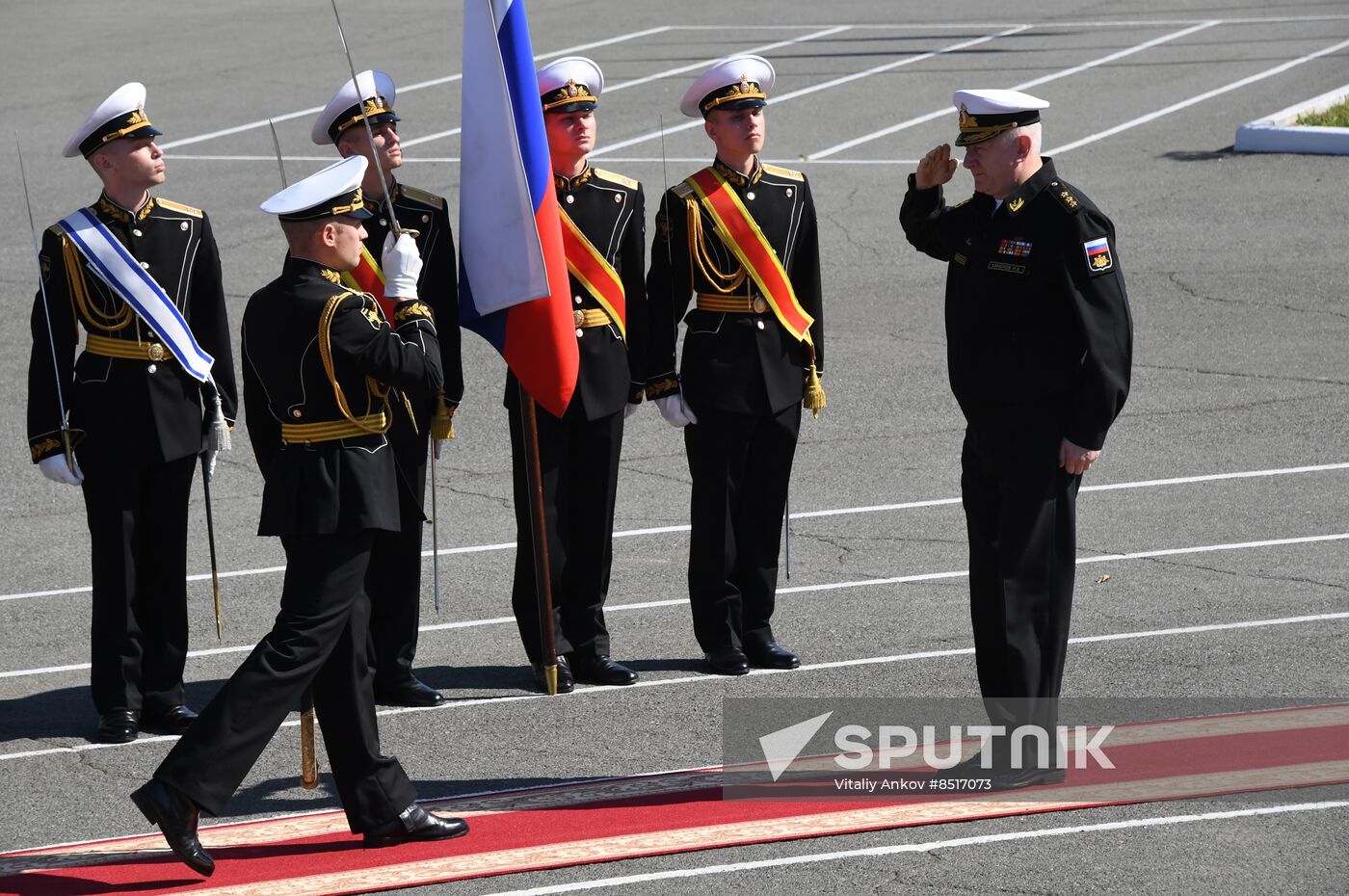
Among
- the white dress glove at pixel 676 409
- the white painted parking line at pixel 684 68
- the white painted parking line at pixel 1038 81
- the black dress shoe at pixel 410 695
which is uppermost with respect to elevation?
the white dress glove at pixel 676 409

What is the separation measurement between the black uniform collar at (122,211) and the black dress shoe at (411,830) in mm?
2585

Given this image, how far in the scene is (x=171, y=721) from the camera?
7.19m

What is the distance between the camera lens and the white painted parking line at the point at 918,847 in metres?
5.66

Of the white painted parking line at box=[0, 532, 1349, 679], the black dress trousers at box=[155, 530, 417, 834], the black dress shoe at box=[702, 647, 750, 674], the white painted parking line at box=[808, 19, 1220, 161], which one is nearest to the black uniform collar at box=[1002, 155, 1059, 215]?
the black dress shoe at box=[702, 647, 750, 674]

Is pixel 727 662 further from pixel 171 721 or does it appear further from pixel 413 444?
pixel 171 721

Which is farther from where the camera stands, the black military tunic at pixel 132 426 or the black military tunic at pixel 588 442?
the black military tunic at pixel 588 442

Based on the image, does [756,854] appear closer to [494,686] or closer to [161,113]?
[494,686]

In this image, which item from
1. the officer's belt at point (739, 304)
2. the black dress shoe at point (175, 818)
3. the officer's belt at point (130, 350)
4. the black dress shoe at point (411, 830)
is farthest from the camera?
the officer's belt at point (739, 304)

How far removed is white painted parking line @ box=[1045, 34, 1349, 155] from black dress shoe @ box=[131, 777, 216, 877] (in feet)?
44.2

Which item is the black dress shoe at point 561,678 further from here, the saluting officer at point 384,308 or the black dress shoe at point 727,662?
the black dress shoe at point 727,662

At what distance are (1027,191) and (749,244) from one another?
1508 mm

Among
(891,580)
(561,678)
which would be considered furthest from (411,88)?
(561,678)

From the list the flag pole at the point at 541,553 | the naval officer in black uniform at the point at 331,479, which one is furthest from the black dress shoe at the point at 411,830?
the flag pole at the point at 541,553

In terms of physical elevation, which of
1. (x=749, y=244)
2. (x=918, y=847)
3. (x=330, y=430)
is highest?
(x=749, y=244)
